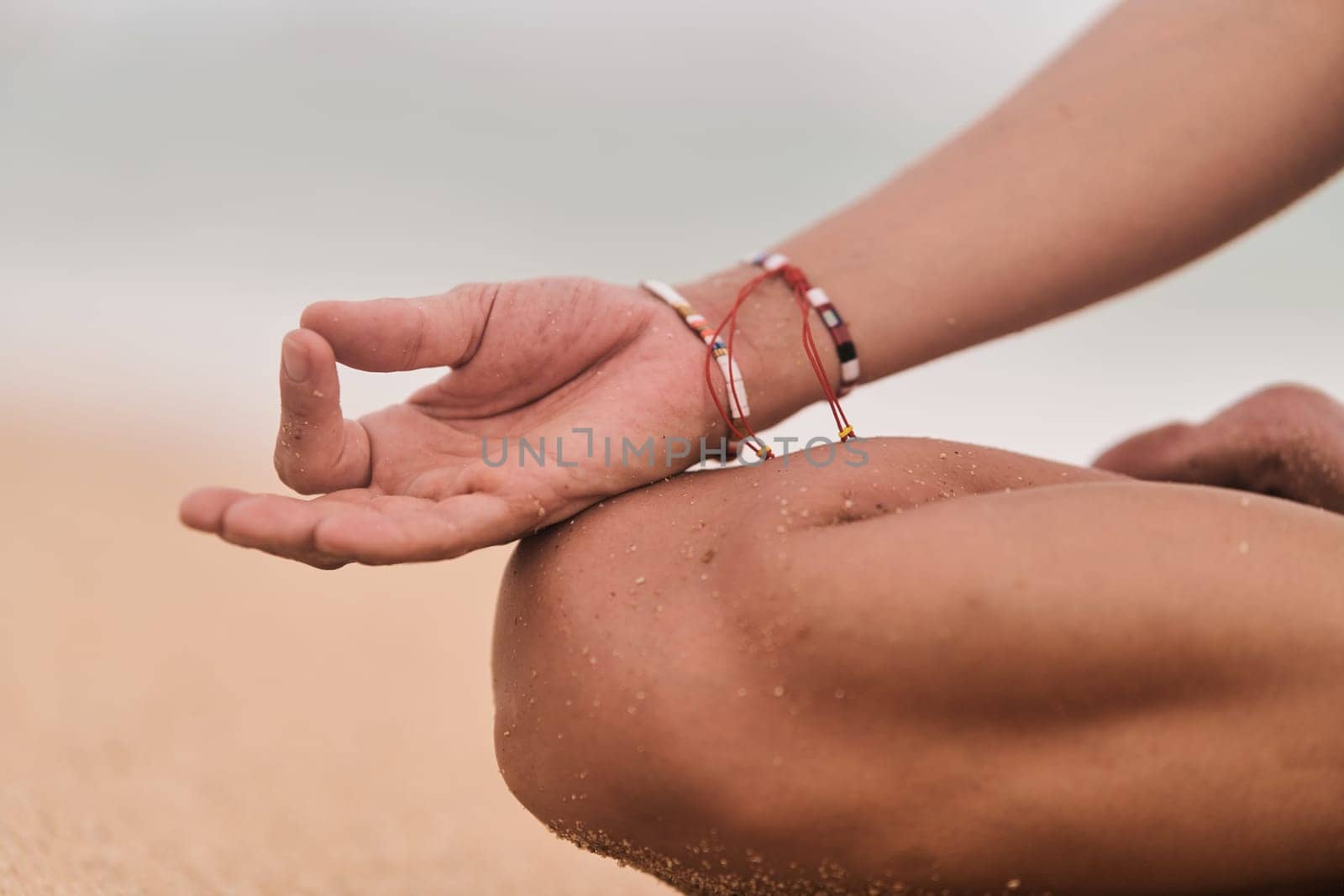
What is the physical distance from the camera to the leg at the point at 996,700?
63 centimetres

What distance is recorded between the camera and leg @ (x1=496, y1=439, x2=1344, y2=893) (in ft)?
2.06

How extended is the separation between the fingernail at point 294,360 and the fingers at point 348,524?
8cm

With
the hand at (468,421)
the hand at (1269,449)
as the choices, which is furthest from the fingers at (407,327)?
the hand at (1269,449)

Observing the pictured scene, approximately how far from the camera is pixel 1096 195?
3.10 ft

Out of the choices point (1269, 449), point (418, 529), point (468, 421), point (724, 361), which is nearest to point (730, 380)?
point (724, 361)

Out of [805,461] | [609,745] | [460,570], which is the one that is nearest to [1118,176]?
[805,461]

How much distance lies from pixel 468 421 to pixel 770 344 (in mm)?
244

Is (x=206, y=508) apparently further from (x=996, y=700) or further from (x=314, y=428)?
(x=996, y=700)

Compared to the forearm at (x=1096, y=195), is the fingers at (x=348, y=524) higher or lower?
lower

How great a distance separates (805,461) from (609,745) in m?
0.23

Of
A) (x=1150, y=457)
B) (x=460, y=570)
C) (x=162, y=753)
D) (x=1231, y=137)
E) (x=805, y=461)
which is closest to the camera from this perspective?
(x=805, y=461)

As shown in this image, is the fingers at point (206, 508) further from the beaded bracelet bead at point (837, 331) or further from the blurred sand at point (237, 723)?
the beaded bracelet bead at point (837, 331)

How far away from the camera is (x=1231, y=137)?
928 mm

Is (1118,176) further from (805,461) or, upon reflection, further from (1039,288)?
(805,461)
